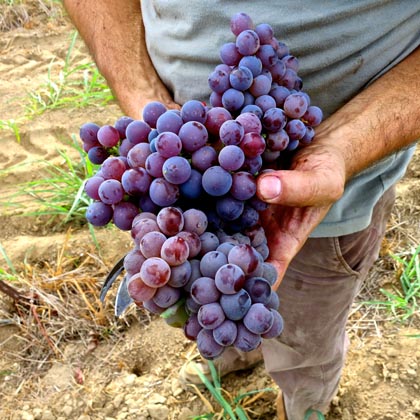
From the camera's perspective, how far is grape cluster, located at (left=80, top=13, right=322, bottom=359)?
81 cm

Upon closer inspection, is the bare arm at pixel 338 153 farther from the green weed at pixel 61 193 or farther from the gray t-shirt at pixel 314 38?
the green weed at pixel 61 193

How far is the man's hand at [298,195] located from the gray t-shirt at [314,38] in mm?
220

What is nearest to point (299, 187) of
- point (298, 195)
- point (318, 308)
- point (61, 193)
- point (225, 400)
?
point (298, 195)

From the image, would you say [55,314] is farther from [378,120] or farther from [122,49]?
[378,120]

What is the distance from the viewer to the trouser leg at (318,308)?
4.72 ft

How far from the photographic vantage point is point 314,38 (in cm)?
115

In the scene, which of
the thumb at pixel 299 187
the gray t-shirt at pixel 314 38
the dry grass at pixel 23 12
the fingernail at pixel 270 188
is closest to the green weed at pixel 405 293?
the gray t-shirt at pixel 314 38

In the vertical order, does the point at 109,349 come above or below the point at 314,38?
below

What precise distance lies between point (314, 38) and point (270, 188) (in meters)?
0.44

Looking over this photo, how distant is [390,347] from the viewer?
210cm

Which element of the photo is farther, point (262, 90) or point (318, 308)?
point (318, 308)

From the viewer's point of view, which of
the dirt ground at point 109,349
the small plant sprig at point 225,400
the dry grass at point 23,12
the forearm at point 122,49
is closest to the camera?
the forearm at point 122,49

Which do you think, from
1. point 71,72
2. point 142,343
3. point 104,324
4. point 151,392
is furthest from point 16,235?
point 71,72

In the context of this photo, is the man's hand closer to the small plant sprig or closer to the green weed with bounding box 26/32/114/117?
the small plant sprig
